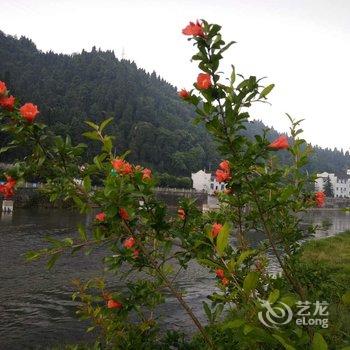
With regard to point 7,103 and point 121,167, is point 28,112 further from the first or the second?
point 121,167

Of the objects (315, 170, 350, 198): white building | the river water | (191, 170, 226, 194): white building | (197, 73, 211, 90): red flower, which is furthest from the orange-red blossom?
(315, 170, 350, 198): white building

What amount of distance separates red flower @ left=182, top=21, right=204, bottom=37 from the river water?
4.27m

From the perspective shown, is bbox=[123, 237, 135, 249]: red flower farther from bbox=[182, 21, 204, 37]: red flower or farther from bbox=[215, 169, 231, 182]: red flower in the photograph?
bbox=[182, 21, 204, 37]: red flower

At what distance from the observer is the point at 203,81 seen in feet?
9.10

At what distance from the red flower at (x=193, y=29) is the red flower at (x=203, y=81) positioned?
11.8 inches

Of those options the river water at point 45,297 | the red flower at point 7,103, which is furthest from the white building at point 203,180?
the red flower at point 7,103

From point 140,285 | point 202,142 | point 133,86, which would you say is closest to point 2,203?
point 140,285

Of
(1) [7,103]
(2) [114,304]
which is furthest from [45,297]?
(1) [7,103]

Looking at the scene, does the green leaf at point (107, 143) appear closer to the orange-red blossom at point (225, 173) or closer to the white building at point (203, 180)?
the orange-red blossom at point (225, 173)

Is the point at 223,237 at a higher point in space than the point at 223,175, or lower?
lower

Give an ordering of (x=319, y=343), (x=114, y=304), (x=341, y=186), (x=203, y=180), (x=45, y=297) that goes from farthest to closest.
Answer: (x=341, y=186) < (x=203, y=180) < (x=45, y=297) < (x=114, y=304) < (x=319, y=343)

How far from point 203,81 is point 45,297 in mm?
13849

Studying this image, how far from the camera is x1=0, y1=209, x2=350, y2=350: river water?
34.8ft

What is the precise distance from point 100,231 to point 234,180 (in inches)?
50.7
